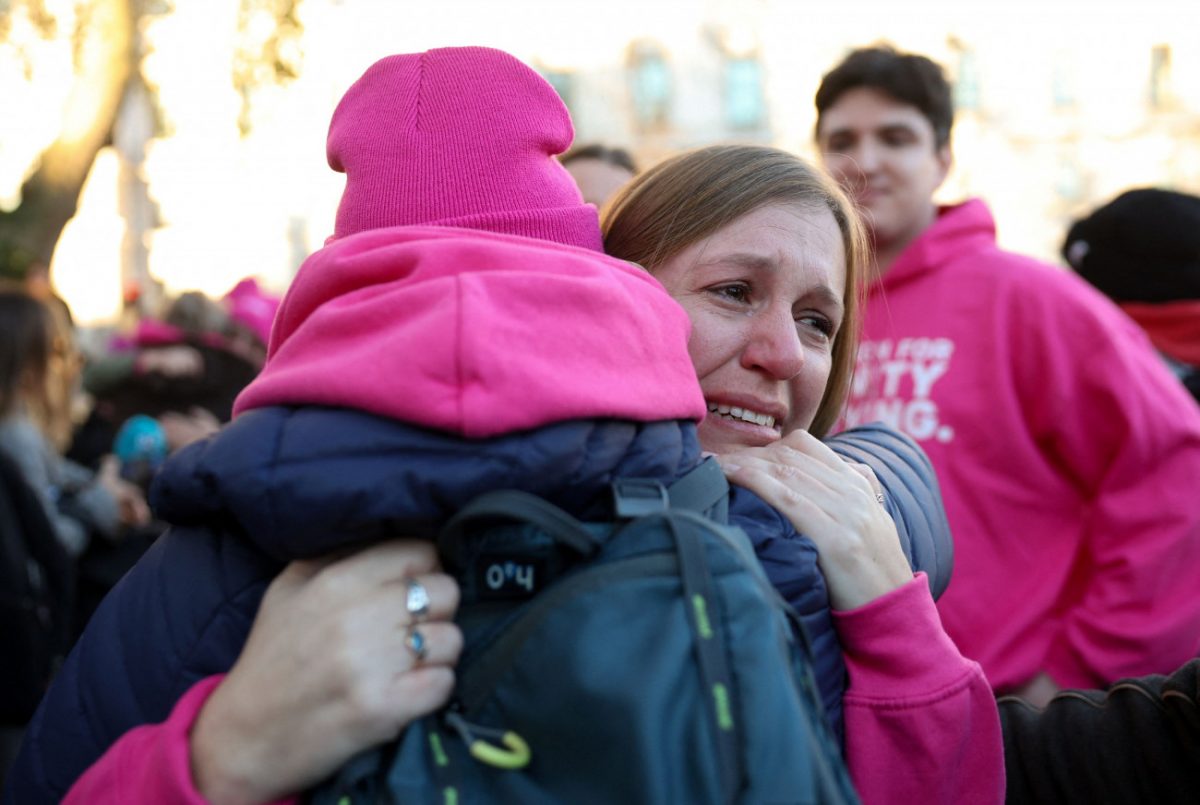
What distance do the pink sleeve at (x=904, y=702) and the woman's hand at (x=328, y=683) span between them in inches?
19.9

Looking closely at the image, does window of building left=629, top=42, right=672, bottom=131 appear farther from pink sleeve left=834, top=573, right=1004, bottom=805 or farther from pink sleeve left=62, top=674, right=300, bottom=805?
pink sleeve left=62, top=674, right=300, bottom=805

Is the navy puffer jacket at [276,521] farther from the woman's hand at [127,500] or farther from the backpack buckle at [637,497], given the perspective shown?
the woman's hand at [127,500]

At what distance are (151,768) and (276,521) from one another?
28 centimetres

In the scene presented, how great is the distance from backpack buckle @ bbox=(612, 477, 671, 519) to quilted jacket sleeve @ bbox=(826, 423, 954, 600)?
1.83 feet

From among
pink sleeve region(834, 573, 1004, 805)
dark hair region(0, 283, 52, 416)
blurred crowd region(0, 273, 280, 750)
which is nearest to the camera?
pink sleeve region(834, 573, 1004, 805)

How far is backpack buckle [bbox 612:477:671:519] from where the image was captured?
1230 millimetres

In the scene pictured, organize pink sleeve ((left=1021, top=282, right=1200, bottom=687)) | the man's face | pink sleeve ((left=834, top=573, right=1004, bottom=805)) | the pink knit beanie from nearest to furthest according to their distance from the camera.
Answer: pink sleeve ((left=834, top=573, right=1004, bottom=805)) → the pink knit beanie → pink sleeve ((left=1021, top=282, right=1200, bottom=687)) → the man's face

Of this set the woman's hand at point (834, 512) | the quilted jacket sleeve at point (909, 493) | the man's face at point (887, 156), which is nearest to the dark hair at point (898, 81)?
the man's face at point (887, 156)

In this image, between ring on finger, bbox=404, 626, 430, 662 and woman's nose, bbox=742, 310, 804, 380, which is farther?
woman's nose, bbox=742, 310, 804, 380

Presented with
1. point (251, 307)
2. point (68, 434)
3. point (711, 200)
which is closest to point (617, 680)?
point (711, 200)

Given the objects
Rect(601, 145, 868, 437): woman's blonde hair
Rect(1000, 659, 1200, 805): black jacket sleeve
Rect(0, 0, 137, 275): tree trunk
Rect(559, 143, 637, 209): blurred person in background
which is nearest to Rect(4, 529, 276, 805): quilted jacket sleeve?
Rect(601, 145, 868, 437): woman's blonde hair

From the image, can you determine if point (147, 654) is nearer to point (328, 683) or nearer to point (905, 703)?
point (328, 683)

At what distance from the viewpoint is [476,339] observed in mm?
1198

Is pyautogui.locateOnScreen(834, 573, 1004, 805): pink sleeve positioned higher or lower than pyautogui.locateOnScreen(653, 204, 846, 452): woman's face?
lower
